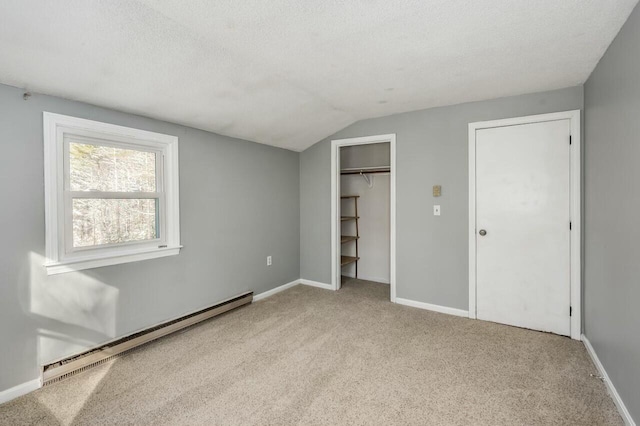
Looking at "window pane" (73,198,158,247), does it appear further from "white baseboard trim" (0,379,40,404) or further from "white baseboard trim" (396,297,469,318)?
"white baseboard trim" (396,297,469,318)

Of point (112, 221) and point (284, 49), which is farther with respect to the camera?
point (112, 221)

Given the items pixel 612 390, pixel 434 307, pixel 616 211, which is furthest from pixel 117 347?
pixel 616 211

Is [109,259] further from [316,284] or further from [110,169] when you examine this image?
[316,284]

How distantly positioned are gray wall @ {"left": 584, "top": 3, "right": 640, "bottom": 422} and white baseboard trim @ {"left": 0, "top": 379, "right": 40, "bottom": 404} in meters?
3.52

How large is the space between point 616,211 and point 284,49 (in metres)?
2.34

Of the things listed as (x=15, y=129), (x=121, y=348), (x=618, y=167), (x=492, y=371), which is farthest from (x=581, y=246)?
(x=15, y=129)

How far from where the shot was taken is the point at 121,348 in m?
2.39

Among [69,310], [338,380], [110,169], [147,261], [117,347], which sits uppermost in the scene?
[110,169]

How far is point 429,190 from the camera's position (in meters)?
3.38

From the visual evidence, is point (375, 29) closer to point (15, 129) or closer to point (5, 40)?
point (5, 40)

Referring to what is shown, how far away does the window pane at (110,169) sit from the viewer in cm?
229

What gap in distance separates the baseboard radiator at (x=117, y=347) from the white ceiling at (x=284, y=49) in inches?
73.1

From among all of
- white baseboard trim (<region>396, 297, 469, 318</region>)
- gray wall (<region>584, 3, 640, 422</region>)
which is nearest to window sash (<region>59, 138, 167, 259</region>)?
white baseboard trim (<region>396, 297, 469, 318</region>)

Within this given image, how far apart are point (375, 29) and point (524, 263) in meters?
2.53
